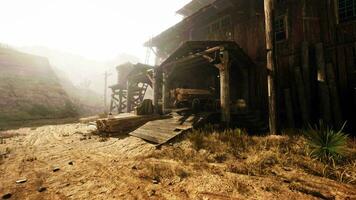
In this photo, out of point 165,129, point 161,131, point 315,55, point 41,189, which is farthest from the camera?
point 315,55

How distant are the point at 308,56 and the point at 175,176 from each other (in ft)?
27.8

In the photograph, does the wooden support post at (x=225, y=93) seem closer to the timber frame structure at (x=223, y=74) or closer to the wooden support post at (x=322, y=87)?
the timber frame structure at (x=223, y=74)

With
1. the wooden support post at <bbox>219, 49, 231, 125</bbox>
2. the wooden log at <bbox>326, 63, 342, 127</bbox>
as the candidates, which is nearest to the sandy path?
the wooden support post at <bbox>219, 49, 231, 125</bbox>

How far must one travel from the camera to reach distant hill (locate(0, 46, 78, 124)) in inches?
1008

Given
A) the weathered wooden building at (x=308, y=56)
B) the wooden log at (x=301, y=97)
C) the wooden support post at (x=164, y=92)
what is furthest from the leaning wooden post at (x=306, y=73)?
the wooden support post at (x=164, y=92)

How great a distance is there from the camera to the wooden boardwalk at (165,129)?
7625mm

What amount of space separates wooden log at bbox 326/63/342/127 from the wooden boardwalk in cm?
517

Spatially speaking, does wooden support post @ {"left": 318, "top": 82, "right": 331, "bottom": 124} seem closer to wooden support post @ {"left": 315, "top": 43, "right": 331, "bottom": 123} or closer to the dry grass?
wooden support post @ {"left": 315, "top": 43, "right": 331, "bottom": 123}

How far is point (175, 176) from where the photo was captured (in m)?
4.32

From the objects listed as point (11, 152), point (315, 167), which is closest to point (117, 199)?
point (315, 167)

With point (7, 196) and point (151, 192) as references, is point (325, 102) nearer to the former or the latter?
point (151, 192)

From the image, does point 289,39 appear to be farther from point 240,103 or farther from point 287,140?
point 287,140

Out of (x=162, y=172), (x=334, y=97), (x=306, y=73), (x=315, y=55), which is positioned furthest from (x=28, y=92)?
(x=334, y=97)

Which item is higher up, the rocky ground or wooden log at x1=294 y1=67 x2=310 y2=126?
wooden log at x1=294 y1=67 x2=310 y2=126
